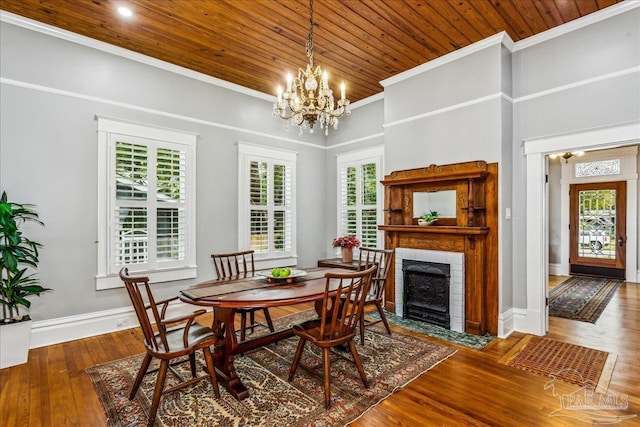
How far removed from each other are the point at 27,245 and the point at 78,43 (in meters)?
2.32

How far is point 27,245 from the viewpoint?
3404mm

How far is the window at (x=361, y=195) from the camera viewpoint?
5.51 metres

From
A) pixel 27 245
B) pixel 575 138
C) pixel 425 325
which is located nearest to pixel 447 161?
pixel 575 138

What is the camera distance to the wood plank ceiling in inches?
124

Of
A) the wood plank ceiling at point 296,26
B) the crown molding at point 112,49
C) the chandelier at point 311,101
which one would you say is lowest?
the chandelier at point 311,101

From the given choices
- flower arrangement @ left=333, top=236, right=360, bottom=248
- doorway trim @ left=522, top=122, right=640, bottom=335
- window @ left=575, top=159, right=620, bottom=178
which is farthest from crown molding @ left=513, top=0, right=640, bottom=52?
window @ left=575, top=159, right=620, bottom=178

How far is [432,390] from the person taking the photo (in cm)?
257

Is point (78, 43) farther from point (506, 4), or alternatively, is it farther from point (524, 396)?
point (524, 396)

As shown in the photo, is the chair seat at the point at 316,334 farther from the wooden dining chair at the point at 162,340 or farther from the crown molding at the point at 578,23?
the crown molding at the point at 578,23

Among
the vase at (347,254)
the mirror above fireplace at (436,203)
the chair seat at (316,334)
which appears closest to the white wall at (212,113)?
the mirror above fireplace at (436,203)

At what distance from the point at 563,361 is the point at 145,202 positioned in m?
4.89

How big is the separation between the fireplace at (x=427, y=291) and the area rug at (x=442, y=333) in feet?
0.34

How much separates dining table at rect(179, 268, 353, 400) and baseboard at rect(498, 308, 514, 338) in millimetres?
2124

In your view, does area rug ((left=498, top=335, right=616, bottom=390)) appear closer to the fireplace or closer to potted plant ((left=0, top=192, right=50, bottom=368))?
the fireplace
